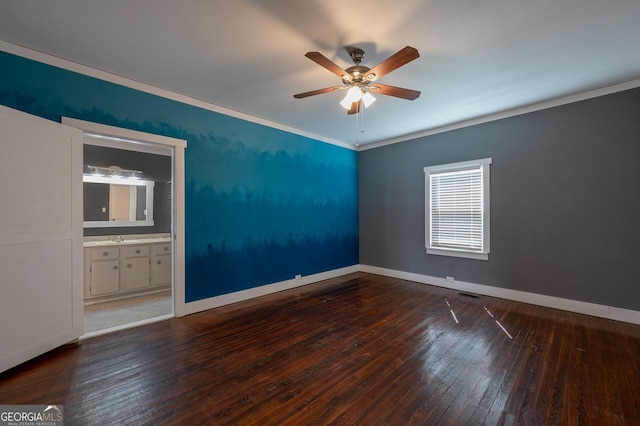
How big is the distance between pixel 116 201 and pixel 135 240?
0.80m

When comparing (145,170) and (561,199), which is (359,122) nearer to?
(561,199)

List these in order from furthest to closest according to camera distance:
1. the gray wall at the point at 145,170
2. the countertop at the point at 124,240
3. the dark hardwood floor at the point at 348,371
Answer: the gray wall at the point at 145,170
the countertop at the point at 124,240
the dark hardwood floor at the point at 348,371

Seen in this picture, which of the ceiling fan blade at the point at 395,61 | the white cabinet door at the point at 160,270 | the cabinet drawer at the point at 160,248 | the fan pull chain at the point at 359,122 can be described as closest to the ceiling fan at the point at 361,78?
the ceiling fan blade at the point at 395,61

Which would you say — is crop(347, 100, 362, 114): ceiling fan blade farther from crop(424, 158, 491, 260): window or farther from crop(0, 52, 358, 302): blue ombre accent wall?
crop(424, 158, 491, 260): window

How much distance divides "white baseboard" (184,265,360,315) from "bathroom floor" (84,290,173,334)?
1.35 feet

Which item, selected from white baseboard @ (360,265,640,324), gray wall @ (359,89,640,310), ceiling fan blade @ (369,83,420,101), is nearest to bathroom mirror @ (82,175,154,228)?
ceiling fan blade @ (369,83,420,101)

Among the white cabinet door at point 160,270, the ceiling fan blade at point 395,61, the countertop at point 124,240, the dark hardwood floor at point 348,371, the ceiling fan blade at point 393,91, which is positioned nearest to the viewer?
the dark hardwood floor at point 348,371

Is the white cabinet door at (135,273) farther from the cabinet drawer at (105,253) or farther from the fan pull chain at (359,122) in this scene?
the fan pull chain at (359,122)

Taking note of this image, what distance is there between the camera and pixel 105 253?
4168 mm

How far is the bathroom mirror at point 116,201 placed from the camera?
178 inches

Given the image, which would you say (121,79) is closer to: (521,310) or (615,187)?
(521,310)

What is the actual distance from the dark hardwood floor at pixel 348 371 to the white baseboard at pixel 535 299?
7.0 inches

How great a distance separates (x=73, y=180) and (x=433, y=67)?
12.9 feet

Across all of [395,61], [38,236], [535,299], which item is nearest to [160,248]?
[38,236]
